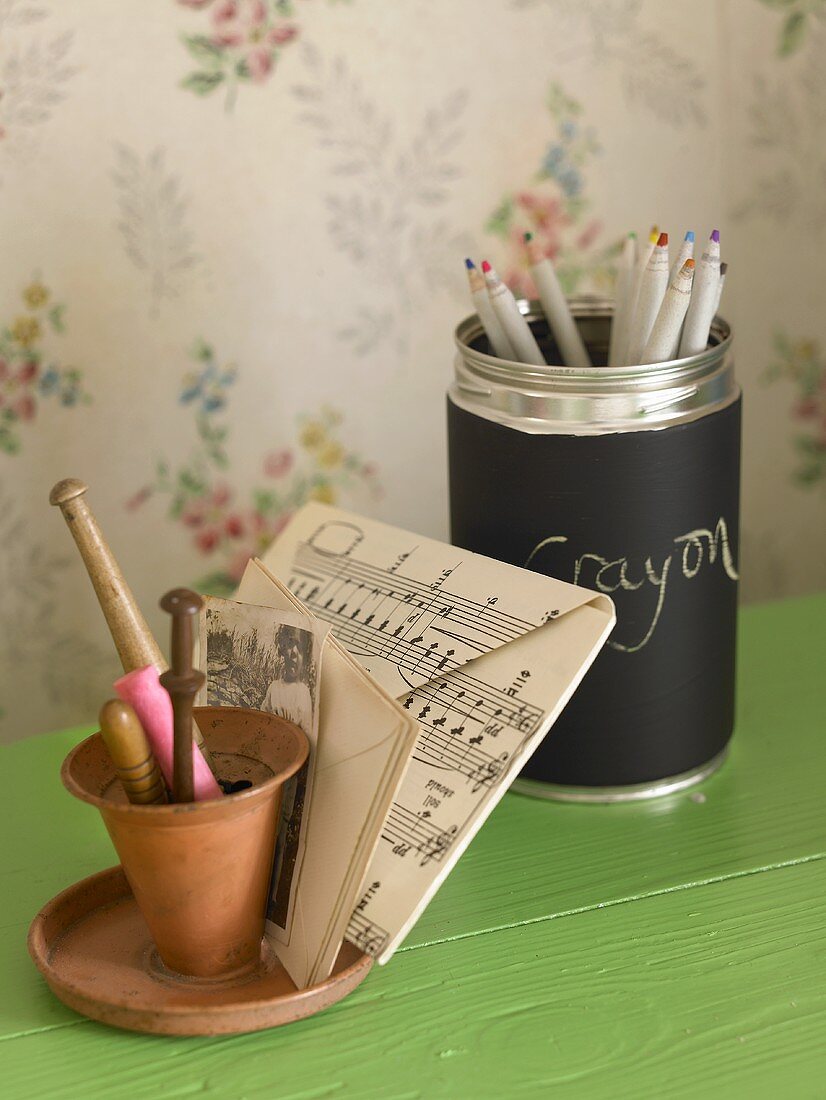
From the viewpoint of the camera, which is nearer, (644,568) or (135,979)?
(135,979)

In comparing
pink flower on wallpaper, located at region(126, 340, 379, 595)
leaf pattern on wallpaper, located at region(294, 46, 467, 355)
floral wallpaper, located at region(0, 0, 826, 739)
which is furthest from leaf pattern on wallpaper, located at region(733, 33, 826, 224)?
pink flower on wallpaper, located at region(126, 340, 379, 595)

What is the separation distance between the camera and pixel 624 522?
2.13 ft

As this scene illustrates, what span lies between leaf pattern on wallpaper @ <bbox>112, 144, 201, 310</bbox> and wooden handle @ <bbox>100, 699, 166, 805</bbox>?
569 millimetres

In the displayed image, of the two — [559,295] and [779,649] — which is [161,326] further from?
[779,649]

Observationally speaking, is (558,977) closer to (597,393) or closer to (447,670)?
(447,670)

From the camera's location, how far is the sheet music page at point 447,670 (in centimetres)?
54

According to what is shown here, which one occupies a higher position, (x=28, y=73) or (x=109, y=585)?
(x=28, y=73)

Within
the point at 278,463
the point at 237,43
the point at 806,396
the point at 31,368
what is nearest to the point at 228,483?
the point at 278,463

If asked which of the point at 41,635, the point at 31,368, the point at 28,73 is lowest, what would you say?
the point at 41,635

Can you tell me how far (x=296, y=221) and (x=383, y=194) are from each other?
0.25 feet

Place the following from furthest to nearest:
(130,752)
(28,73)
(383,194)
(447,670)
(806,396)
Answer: (806,396), (383,194), (28,73), (447,670), (130,752)

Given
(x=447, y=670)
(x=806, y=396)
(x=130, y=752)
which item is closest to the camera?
(x=130, y=752)

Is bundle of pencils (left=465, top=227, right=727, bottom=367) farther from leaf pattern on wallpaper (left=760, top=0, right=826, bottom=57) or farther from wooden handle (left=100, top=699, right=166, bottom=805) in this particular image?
leaf pattern on wallpaper (left=760, top=0, right=826, bottom=57)

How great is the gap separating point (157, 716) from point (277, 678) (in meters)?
0.08
